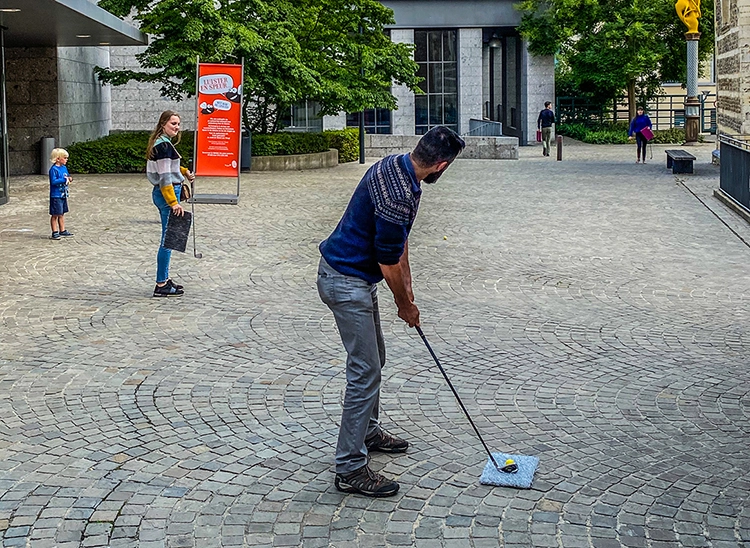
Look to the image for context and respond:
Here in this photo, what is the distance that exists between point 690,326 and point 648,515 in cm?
453

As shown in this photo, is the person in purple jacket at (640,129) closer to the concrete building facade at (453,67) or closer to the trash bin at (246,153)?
the trash bin at (246,153)

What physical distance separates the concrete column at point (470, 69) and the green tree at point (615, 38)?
1.90m

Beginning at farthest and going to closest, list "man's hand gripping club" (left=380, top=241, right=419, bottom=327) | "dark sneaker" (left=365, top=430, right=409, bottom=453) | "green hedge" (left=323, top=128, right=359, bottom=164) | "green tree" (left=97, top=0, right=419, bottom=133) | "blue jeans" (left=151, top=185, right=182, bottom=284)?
1. "green hedge" (left=323, top=128, right=359, bottom=164)
2. "green tree" (left=97, top=0, right=419, bottom=133)
3. "blue jeans" (left=151, top=185, right=182, bottom=284)
4. "dark sneaker" (left=365, top=430, right=409, bottom=453)
5. "man's hand gripping club" (left=380, top=241, right=419, bottom=327)

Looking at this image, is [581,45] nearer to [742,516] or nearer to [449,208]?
[449,208]

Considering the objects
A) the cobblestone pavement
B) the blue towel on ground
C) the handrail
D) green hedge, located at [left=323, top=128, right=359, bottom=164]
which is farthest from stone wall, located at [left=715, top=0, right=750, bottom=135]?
the blue towel on ground

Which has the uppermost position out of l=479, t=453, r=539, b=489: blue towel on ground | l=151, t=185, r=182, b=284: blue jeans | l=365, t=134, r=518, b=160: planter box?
l=365, t=134, r=518, b=160: planter box

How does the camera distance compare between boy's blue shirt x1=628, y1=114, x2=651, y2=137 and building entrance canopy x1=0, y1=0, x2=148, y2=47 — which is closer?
building entrance canopy x1=0, y1=0, x2=148, y2=47

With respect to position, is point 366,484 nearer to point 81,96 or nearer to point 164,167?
point 164,167

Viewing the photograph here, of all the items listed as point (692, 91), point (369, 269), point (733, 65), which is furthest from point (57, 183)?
point (692, 91)

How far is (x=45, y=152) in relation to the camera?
86.0 ft

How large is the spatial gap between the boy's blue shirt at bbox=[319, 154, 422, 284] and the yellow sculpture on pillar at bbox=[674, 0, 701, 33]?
3078 centimetres

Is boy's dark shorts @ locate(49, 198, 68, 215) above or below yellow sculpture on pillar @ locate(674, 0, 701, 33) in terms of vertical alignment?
below

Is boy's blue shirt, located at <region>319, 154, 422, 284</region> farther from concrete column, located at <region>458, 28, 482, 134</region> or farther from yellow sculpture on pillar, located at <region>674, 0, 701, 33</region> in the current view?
concrete column, located at <region>458, 28, 482, 134</region>

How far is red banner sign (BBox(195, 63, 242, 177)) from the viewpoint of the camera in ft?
52.3
